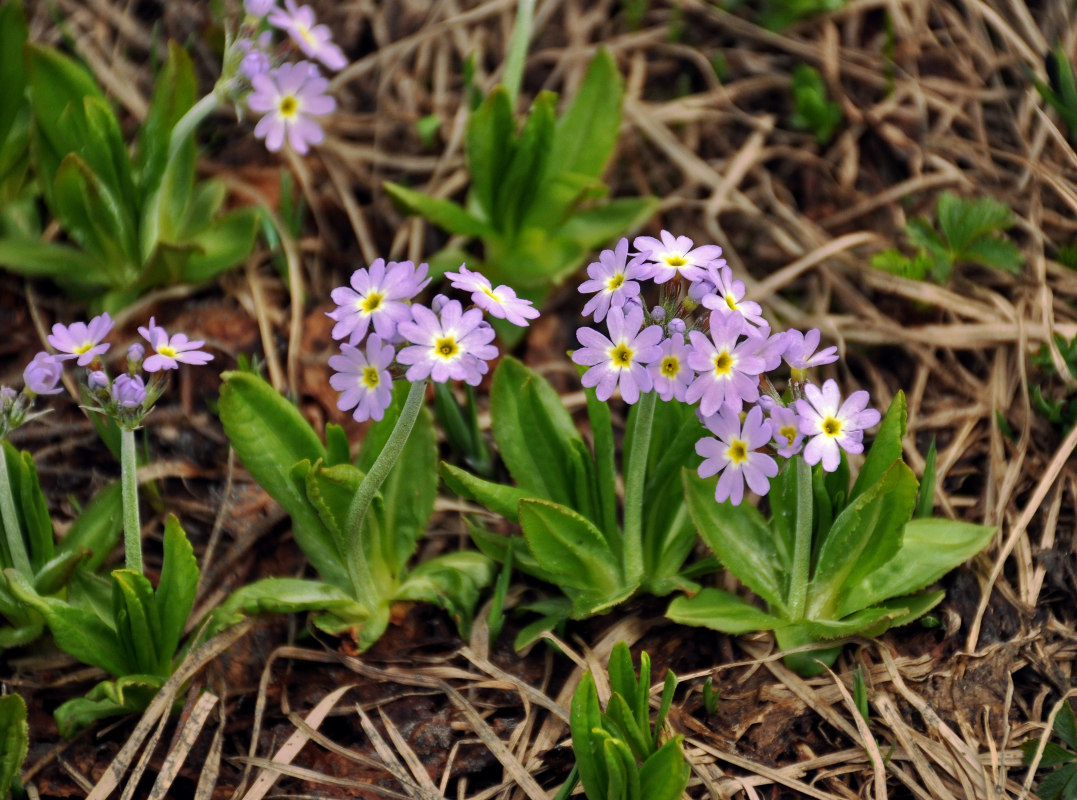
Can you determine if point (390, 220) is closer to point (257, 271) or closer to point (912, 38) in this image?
point (257, 271)

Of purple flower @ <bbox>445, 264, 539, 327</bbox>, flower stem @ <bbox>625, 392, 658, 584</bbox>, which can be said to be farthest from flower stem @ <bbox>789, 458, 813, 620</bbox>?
purple flower @ <bbox>445, 264, 539, 327</bbox>

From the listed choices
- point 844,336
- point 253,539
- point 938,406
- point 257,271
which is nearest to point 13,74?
point 257,271

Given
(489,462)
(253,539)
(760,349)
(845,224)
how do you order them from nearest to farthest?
(760,349), (253,539), (489,462), (845,224)

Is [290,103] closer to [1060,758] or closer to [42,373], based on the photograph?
[42,373]

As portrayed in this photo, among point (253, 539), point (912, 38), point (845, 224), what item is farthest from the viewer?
point (912, 38)

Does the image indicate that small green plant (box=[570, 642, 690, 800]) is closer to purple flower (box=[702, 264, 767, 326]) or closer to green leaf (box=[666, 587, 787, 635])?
green leaf (box=[666, 587, 787, 635])

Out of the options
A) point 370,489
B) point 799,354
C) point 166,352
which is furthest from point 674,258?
point 166,352
